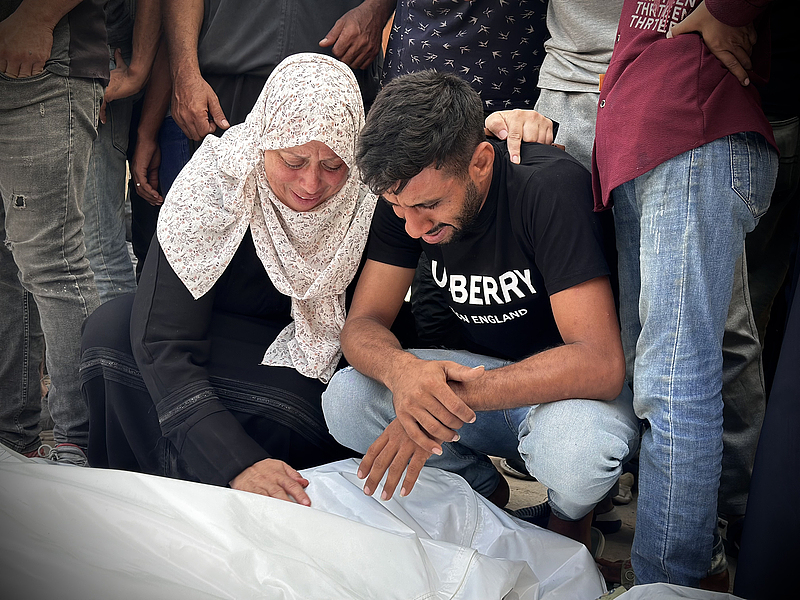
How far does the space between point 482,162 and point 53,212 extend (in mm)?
1129

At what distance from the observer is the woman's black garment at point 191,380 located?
1.70m

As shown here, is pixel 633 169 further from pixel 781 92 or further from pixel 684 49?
pixel 781 92

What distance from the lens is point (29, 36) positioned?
1844 millimetres

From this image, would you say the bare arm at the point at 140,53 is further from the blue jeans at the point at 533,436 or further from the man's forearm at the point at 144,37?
the blue jeans at the point at 533,436

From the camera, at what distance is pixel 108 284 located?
224 cm

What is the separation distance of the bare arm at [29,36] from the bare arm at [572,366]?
4.34 ft

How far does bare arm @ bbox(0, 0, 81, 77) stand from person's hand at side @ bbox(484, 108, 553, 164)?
3.64 ft

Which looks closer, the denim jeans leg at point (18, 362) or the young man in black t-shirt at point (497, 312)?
the young man in black t-shirt at point (497, 312)

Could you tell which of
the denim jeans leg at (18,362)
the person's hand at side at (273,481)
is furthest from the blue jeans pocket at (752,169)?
the denim jeans leg at (18,362)

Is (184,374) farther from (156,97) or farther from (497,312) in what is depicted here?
(156,97)

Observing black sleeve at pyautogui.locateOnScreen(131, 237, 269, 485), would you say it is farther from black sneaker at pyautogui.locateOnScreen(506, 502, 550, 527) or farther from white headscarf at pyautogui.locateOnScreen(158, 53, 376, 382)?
black sneaker at pyautogui.locateOnScreen(506, 502, 550, 527)

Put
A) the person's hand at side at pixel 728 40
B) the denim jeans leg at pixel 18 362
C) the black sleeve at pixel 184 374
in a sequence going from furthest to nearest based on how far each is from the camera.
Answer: the denim jeans leg at pixel 18 362
the black sleeve at pixel 184 374
the person's hand at side at pixel 728 40

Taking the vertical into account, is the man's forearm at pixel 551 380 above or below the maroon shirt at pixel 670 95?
below

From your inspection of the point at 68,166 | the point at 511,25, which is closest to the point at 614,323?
the point at 511,25
